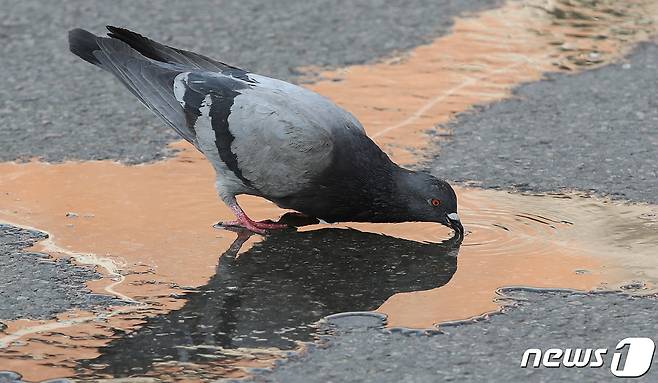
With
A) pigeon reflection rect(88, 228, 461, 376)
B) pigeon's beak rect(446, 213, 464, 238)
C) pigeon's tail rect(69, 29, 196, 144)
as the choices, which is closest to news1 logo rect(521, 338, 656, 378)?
pigeon reflection rect(88, 228, 461, 376)

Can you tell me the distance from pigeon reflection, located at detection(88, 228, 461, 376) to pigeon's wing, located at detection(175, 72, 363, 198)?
11.0 inches

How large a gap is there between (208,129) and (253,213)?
460 millimetres

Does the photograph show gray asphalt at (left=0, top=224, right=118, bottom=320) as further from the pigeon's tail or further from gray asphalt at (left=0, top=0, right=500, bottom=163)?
gray asphalt at (left=0, top=0, right=500, bottom=163)

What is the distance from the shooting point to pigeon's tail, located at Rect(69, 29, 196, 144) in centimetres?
619

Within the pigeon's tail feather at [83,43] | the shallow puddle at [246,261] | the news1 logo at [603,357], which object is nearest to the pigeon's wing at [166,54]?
the pigeon's tail feather at [83,43]

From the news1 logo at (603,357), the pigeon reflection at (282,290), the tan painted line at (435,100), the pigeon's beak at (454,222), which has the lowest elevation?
the news1 logo at (603,357)

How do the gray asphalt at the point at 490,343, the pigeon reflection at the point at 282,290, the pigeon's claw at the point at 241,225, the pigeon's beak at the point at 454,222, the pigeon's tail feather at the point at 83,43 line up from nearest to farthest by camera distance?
the gray asphalt at the point at 490,343, the pigeon reflection at the point at 282,290, the pigeon's beak at the point at 454,222, the pigeon's claw at the point at 241,225, the pigeon's tail feather at the point at 83,43

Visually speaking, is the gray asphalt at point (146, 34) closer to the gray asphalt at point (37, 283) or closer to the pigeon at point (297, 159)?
the pigeon at point (297, 159)

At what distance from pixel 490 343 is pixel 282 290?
0.95 metres

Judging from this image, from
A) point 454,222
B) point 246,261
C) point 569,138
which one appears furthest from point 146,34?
point 454,222

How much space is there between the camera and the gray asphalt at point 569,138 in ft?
20.7

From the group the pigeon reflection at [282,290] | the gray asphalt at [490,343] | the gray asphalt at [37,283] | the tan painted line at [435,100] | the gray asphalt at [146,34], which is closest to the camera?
the gray asphalt at [490,343]

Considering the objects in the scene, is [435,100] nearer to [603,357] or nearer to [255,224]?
[255,224]

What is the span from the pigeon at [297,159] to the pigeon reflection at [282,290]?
0.47 ft
